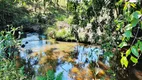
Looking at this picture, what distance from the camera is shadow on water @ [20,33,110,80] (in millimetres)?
7395

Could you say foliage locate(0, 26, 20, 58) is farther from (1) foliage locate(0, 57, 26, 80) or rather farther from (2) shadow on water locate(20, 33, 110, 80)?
(2) shadow on water locate(20, 33, 110, 80)

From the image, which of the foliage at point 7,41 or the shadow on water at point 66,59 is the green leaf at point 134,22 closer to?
the foliage at point 7,41

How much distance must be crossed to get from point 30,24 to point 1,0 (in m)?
2.55

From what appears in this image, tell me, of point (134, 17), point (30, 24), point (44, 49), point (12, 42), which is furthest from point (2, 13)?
point (134, 17)

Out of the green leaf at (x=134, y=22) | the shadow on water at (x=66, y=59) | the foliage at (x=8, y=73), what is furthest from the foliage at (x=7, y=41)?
the green leaf at (x=134, y=22)

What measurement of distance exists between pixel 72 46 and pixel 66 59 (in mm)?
2035

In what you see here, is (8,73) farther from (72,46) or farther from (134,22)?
(72,46)

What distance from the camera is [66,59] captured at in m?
8.80

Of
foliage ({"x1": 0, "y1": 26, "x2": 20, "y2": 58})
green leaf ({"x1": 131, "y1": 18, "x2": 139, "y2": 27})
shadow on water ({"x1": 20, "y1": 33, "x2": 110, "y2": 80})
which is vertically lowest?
shadow on water ({"x1": 20, "y1": 33, "x2": 110, "y2": 80})

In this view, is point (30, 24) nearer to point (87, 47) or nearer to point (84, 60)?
point (87, 47)

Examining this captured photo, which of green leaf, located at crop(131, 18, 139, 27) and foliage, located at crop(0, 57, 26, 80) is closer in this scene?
green leaf, located at crop(131, 18, 139, 27)

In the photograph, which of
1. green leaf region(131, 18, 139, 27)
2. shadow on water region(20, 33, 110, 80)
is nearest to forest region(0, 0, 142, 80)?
shadow on water region(20, 33, 110, 80)

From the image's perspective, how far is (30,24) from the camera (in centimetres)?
1377

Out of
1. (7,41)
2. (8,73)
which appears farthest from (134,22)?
(7,41)
